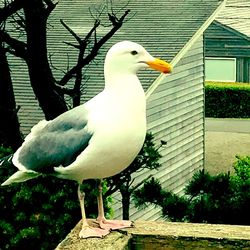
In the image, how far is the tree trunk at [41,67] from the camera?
9.75 m

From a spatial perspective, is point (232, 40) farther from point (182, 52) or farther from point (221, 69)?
point (182, 52)

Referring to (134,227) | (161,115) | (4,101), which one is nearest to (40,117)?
(4,101)

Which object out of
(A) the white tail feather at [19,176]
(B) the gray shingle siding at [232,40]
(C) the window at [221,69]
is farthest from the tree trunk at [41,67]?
(C) the window at [221,69]

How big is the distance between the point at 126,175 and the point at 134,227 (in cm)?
535

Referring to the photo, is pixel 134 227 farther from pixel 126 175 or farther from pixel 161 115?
pixel 161 115

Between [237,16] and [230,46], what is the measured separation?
221cm

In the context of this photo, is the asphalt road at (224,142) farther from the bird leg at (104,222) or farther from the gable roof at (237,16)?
the bird leg at (104,222)

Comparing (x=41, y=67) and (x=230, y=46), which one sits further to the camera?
(x=230, y=46)

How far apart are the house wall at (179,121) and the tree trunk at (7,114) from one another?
4.16 metres

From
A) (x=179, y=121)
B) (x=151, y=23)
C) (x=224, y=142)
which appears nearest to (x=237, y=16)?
(x=224, y=142)

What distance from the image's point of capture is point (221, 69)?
107 ft

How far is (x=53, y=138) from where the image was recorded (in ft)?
15.8

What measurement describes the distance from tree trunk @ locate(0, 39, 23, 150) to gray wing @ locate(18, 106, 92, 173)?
4913mm

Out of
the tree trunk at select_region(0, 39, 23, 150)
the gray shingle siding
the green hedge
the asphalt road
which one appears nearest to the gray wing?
the tree trunk at select_region(0, 39, 23, 150)
